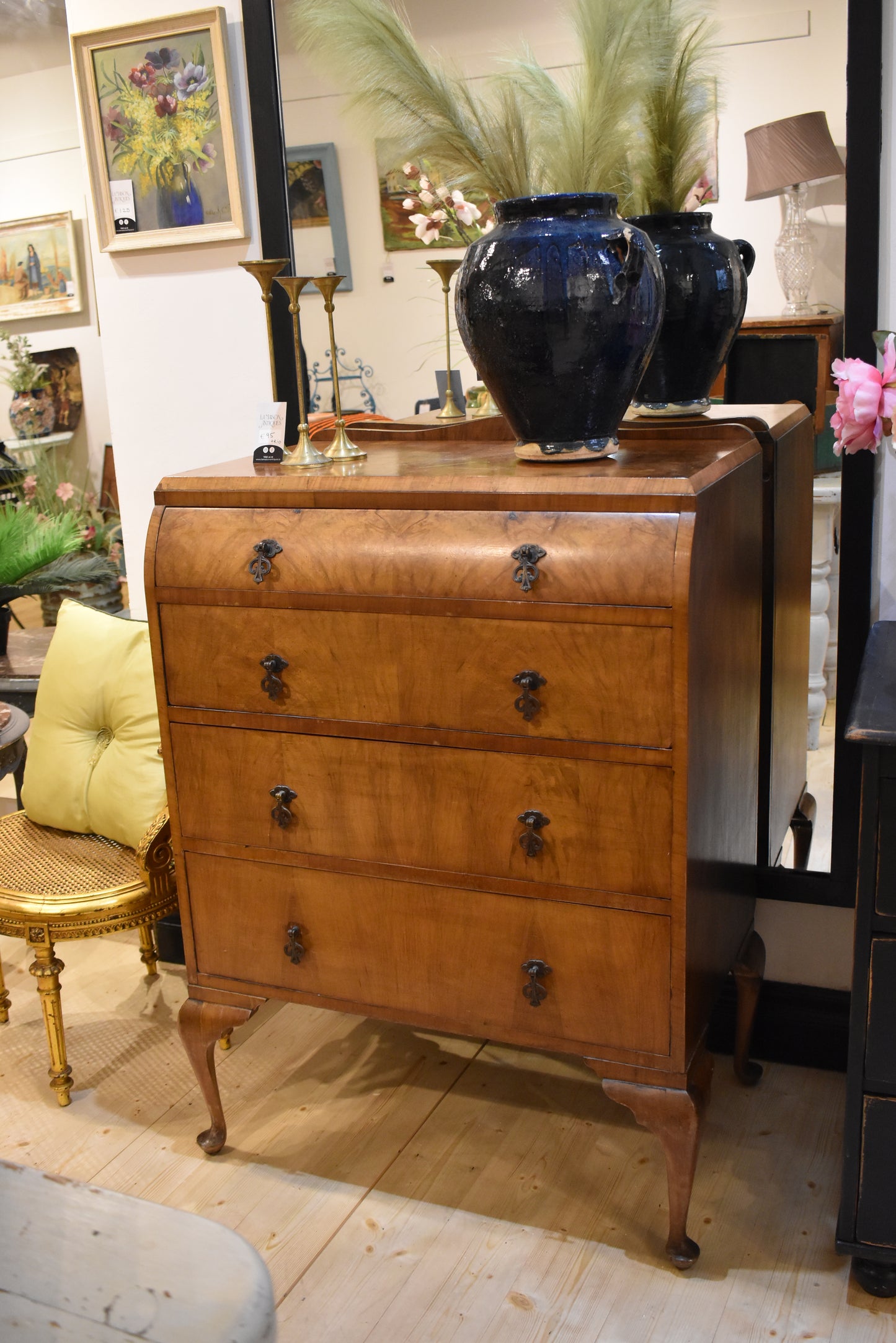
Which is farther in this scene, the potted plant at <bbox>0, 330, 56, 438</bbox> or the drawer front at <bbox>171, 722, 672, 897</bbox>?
the potted plant at <bbox>0, 330, 56, 438</bbox>

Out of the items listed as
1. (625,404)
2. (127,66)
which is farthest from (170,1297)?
(127,66)

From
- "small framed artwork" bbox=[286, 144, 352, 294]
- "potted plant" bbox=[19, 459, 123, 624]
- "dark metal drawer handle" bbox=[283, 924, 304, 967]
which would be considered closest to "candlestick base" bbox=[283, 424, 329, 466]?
"small framed artwork" bbox=[286, 144, 352, 294]

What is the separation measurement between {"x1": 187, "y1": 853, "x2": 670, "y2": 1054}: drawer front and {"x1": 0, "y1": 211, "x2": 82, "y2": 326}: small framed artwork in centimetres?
387

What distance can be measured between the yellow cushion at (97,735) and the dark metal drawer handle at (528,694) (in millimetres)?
942

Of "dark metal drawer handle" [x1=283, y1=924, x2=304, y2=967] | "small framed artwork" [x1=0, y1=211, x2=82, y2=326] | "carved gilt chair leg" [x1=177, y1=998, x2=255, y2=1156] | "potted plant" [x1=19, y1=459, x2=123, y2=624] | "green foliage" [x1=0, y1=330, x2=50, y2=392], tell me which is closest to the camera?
"dark metal drawer handle" [x1=283, y1=924, x2=304, y2=967]

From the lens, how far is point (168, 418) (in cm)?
256

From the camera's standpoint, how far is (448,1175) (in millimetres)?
2037

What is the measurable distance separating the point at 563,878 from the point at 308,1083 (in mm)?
894

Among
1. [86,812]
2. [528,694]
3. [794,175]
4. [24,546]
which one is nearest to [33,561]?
[24,546]

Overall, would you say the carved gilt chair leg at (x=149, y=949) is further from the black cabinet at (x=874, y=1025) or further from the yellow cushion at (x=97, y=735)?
the black cabinet at (x=874, y=1025)

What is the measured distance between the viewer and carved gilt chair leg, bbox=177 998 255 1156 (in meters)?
2.04

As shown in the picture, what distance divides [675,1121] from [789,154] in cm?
149

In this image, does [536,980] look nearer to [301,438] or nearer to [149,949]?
[301,438]

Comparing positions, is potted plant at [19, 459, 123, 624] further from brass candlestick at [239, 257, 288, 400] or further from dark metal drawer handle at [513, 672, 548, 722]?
dark metal drawer handle at [513, 672, 548, 722]
